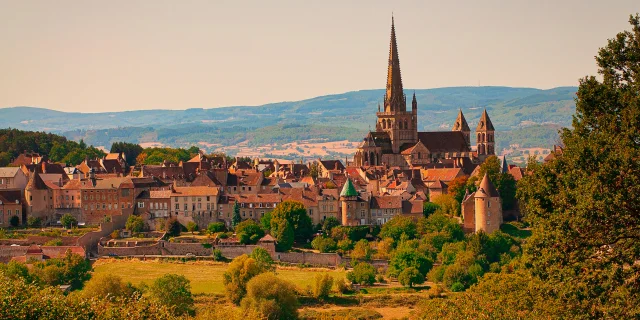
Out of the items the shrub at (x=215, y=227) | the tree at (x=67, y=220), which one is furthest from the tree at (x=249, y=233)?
the tree at (x=67, y=220)

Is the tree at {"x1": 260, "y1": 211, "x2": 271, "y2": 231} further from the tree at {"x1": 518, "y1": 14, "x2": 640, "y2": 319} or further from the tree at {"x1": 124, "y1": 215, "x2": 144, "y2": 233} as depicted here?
the tree at {"x1": 518, "y1": 14, "x2": 640, "y2": 319}

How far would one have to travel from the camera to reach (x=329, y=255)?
72562 millimetres

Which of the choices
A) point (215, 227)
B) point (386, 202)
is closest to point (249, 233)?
point (215, 227)

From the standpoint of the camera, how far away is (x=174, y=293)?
59.5 meters

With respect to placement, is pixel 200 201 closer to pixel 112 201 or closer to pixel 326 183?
pixel 112 201

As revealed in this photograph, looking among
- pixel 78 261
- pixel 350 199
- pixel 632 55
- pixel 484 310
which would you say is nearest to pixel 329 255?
pixel 350 199

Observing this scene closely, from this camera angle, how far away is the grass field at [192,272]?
66.5 m

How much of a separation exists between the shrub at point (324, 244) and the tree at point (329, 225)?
7.82 feet

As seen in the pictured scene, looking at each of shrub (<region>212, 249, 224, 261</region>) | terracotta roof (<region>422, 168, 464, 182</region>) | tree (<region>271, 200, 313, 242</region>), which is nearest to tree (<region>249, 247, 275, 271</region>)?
shrub (<region>212, 249, 224, 261</region>)

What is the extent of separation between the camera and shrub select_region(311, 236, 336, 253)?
73625 millimetres

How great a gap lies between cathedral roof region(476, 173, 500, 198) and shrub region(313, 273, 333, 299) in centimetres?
1608

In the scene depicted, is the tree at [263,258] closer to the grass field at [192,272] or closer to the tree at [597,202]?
the grass field at [192,272]

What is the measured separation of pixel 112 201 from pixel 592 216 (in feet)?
182

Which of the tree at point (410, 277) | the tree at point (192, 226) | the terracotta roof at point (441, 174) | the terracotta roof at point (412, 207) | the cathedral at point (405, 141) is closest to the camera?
the tree at point (410, 277)
